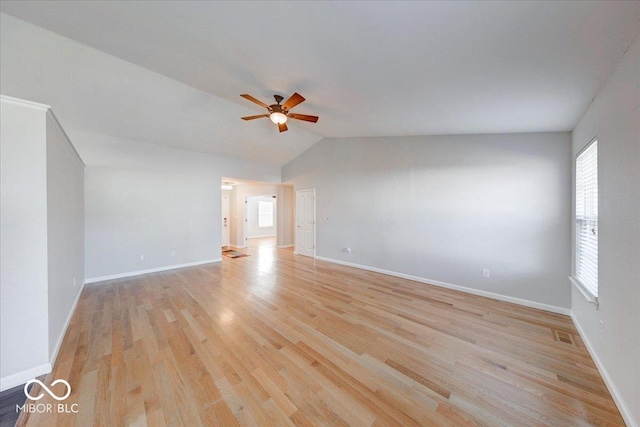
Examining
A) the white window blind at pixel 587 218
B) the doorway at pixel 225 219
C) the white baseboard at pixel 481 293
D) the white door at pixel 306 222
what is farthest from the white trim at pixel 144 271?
the white window blind at pixel 587 218

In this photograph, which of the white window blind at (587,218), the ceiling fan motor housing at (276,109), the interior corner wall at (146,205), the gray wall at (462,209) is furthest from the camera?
the interior corner wall at (146,205)

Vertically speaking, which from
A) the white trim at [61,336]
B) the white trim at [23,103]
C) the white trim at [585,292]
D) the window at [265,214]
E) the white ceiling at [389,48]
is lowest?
the white trim at [61,336]

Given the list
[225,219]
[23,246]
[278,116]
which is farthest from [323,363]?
[225,219]

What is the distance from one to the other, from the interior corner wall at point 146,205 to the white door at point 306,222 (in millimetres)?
2133

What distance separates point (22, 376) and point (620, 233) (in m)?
4.68

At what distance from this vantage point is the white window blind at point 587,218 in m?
2.25

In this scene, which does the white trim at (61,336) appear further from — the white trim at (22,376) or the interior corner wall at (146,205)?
the interior corner wall at (146,205)

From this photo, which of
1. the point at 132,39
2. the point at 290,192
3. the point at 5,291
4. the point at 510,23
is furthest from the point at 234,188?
the point at 510,23

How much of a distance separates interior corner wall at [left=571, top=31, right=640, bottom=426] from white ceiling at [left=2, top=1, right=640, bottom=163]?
0.24 m

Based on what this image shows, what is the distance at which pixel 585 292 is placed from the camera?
93.7 inches

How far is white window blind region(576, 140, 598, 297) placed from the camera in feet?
7.39

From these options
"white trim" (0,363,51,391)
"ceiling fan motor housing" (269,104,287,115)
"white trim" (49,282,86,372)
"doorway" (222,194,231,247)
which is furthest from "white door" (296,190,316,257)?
"white trim" (0,363,51,391)

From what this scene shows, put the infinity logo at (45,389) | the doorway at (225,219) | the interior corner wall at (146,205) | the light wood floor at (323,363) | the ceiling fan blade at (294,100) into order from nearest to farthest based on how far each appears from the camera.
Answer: the light wood floor at (323,363) < the infinity logo at (45,389) < the ceiling fan blade at (294,100) < the interior corner wall at (146,205) < the doorway at (225,219)

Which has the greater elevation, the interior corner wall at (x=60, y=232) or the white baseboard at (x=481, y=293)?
the interior corner wall at (x=60, y=232)
